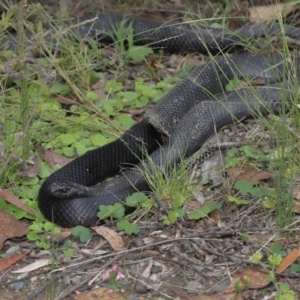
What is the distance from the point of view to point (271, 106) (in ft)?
16.3

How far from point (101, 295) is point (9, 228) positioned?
2.65 ft

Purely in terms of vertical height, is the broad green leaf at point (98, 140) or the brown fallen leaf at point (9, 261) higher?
the broad green leaf at point (98, 140)

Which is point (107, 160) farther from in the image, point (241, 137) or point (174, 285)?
point (174, 285)

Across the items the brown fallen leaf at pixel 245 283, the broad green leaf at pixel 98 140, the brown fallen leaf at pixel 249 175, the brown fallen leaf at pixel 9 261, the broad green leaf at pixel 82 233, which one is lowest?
the brown fallen leaf at pixel 245 283

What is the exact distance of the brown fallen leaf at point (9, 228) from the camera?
4195 mm

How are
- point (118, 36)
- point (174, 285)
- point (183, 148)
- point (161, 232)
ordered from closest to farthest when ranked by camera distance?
point (174, 285), point (161, 232), point (183, 148), point (118, 36)

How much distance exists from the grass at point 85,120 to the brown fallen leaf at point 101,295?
1.72 ft

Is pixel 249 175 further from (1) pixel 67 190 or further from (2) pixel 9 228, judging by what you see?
(2) pixel 9 228

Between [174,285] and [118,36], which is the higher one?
[118,36]

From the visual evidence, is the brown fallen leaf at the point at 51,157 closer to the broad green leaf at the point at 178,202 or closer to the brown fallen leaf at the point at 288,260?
the broad green leaf at the point at 178,202

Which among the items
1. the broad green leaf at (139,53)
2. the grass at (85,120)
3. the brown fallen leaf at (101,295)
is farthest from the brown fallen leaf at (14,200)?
the broad green leaf at (139,53)

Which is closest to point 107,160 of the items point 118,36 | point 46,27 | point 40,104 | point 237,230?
point 40,104

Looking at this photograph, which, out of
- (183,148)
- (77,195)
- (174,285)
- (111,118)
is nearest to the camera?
(174,285)

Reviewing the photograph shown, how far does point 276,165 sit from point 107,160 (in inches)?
43.4
